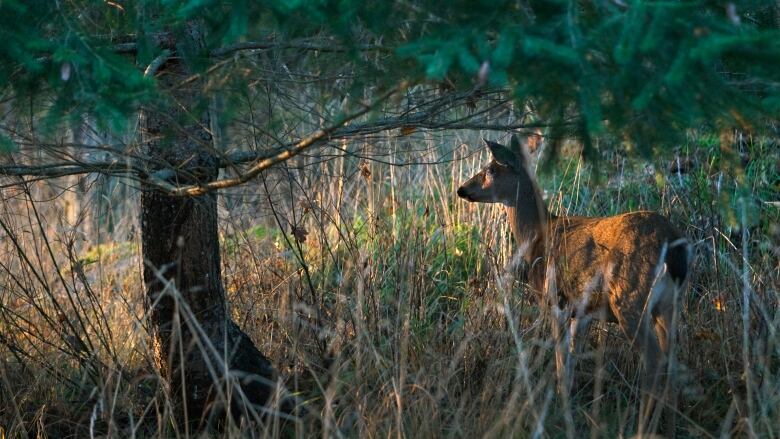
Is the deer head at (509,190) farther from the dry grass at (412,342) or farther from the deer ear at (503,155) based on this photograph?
the dry grass at (412,342)

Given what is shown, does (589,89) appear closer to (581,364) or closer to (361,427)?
(361,427)

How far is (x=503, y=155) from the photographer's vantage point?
6.06 m

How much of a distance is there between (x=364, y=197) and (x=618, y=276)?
3125 millimetres

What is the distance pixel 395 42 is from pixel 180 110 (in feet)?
4.59

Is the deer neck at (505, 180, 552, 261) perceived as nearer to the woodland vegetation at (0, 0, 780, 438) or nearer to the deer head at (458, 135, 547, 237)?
the deer head at (458, 135, 547, 237)

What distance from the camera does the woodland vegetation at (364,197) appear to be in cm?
265

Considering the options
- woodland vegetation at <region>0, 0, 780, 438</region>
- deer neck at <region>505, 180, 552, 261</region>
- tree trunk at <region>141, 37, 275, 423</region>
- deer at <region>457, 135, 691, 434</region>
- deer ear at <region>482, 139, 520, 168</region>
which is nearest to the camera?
woodland vegetation at <region>0, 0, 780, 438</region>

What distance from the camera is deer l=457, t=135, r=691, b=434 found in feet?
16.2

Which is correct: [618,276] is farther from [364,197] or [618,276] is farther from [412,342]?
[364,197]

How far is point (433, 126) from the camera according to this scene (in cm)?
416

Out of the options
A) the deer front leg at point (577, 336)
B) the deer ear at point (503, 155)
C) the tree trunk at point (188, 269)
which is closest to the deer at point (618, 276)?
the deer front leg at point (577, 336)

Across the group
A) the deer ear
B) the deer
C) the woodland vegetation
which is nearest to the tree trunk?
the woodland vegetation

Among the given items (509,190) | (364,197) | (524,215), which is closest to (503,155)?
(509,190)

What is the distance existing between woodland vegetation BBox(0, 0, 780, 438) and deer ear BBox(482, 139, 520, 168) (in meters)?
0.56
